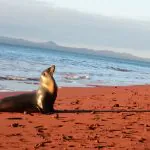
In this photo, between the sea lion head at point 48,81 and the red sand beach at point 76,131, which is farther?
the sea lion head at point 48,81

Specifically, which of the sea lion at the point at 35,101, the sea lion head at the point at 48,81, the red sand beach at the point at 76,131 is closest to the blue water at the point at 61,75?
the sea lion head at the point at 48,81

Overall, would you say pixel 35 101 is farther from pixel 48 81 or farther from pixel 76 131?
pixel 76 131

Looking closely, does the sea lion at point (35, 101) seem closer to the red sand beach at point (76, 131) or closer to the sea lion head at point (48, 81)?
the sea lion head at point (48, 81)

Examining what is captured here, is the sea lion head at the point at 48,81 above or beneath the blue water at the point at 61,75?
above

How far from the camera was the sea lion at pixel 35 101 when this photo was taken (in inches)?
398

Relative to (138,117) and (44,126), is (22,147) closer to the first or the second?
(44,126)

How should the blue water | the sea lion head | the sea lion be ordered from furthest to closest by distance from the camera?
the blue water → the sea lion head → the sea lion

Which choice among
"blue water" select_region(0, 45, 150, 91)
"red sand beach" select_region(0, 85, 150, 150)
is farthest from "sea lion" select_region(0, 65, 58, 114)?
"blue water" select_region(0, 45, 150, 91)

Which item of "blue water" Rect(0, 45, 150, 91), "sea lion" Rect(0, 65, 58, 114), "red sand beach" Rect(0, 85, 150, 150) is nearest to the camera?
"red sand beach" Rect(0, 85, 150, 150)

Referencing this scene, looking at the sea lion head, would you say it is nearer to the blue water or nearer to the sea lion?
the sea lion

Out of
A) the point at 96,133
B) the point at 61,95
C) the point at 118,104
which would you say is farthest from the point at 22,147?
the point at 61,95

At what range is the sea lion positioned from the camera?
33.2 ft

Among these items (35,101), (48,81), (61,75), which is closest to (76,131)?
(35,101)

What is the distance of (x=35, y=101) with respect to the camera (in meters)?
10.4
